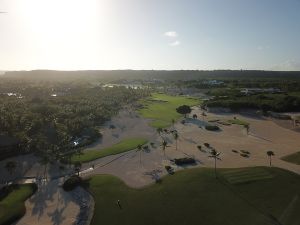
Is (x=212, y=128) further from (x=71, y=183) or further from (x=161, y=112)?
(x=71, y=183)

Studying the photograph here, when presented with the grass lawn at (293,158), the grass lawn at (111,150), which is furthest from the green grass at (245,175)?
the grass lawn at (111,150)

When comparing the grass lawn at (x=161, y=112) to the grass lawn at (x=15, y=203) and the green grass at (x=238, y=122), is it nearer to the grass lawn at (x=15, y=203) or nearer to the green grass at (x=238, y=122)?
the green grass at (x=238, y=122)

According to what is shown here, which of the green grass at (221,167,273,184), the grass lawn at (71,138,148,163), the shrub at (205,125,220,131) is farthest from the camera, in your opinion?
the shrub at (205,125,220,131)

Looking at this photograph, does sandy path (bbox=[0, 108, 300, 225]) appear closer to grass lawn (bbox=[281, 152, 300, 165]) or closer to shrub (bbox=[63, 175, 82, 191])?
shrub (bbox=[63, 175, 82, 191])

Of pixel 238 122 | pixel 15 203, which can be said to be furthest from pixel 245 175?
pixel 238 122

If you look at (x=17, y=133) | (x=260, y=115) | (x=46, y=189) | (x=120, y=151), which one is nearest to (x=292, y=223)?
(x=46, y=189)

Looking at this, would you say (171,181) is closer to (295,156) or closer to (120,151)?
(120,151)

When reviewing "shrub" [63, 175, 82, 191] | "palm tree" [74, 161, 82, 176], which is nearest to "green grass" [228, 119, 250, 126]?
"palm tree" [74, 161, 82, 176]
